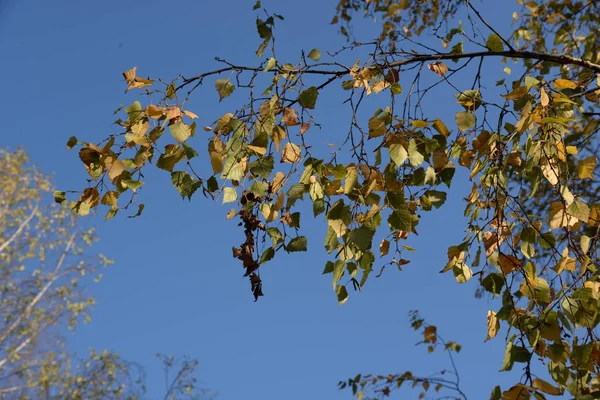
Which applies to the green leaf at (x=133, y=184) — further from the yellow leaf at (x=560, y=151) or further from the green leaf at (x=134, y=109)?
the yellow leaf at (x=560, y=151)

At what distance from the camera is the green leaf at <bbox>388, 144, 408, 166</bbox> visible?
166cm

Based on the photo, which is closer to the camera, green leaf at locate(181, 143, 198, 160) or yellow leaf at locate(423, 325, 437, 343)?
green leaf at locate(181, 143, 198, 160)

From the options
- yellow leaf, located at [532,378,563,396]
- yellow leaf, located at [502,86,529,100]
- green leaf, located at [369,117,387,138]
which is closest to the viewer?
yellow leaf, located at [532,378,563,396]

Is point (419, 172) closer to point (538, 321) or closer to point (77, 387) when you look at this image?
point (538, 321)

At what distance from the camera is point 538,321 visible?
1519 millimetres

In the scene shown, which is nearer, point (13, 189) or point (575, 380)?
point (575, 380)

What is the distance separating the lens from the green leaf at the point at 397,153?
65.2 inches

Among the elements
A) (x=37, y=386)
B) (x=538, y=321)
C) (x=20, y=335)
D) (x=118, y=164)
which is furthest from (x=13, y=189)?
(x=538, y=321)

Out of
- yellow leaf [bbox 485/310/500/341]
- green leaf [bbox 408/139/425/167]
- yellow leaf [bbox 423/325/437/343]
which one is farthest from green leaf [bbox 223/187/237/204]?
yellow leaf [bbox 423/325/437/343]

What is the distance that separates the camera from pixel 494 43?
200 centimetres

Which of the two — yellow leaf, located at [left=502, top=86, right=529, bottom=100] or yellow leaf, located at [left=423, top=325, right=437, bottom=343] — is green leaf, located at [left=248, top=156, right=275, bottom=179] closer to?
yellow leaf, located at [left=502, top=86, right=529, bottom=100]

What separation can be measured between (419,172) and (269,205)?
45 centimetres

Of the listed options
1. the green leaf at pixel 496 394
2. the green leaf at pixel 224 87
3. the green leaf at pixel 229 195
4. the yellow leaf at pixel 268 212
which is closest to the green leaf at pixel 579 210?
the green leaf at pixel 496 394

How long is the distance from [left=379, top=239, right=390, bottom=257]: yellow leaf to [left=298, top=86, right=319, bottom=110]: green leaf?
497mm
